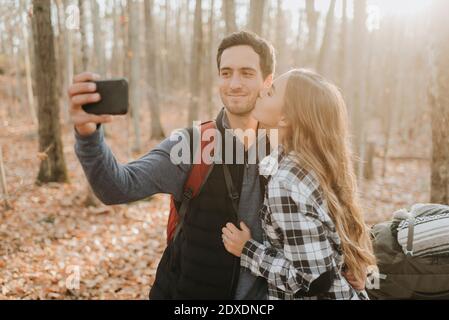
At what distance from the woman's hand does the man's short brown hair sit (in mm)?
1223

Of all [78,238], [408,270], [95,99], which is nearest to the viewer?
[95,99]

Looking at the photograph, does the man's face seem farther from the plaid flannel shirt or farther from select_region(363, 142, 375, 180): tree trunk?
select_region(363, 142, 375, 180): tree trunk

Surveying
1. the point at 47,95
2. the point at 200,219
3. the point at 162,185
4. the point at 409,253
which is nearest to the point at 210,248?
the point at 200,219

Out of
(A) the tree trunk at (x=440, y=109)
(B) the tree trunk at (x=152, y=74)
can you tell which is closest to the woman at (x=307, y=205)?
(A) the tree trunk at (x=440, y=109)

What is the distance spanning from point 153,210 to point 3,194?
2865mm

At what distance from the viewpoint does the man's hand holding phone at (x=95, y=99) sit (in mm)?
1547

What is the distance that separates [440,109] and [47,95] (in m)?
7.43

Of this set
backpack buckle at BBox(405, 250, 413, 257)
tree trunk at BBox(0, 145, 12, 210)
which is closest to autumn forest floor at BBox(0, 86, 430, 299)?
tree trunk at BBox(0, 145, 12, 210)

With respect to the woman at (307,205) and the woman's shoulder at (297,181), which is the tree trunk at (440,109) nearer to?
the woman at (307,205)

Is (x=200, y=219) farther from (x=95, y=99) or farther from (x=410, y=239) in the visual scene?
(x=410, y=239)

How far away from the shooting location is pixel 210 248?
2.15 meters

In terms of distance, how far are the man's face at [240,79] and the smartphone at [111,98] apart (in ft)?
3.74
